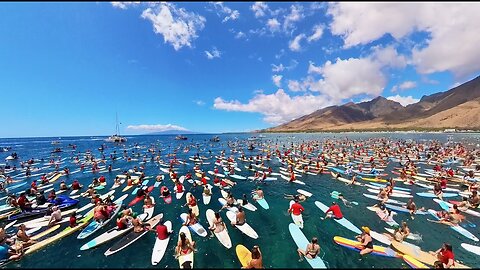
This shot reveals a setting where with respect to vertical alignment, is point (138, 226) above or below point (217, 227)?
above

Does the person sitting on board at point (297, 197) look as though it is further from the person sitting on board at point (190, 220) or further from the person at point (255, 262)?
the person at point (255, 262)

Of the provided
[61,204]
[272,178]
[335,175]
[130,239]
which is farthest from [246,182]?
[61,204]

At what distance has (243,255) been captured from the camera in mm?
11453

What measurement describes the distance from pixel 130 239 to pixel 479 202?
26.1 m

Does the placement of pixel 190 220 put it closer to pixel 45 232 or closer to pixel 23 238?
pixel 45 232

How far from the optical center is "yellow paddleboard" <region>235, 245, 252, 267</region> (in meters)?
11.0

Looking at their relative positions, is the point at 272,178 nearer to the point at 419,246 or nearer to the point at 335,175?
the point at 335,175

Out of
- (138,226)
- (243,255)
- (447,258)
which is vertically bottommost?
(243,255)

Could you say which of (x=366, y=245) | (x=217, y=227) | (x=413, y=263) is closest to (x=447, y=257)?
(x=413, y=263)

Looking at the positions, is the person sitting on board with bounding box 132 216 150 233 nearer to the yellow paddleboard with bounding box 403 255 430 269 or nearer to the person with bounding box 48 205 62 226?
the person with bounding box 48 205 62 226

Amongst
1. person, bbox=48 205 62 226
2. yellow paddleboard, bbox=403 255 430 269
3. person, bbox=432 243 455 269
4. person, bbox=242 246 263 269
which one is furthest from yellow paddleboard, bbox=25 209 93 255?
person, bbox=432 243 455 269

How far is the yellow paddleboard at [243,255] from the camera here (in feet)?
36.0

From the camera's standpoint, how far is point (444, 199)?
66.3ft

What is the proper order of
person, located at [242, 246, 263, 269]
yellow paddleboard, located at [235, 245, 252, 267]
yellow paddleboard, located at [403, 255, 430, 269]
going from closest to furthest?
person, located at [242, 246, 263, 269] → yellow paddleboard, located at [403, 255, 430, 269] → yellow paddleboard, located at [235, 245, 252, 267]
